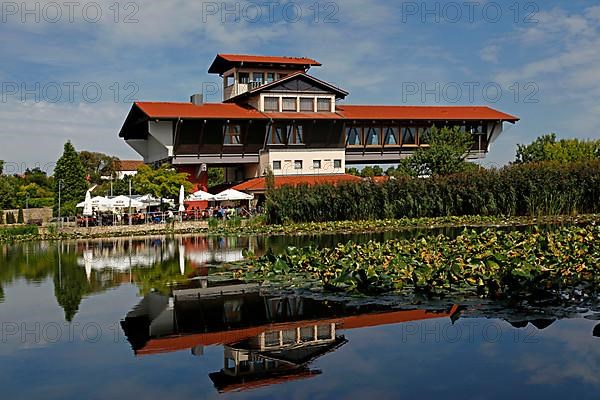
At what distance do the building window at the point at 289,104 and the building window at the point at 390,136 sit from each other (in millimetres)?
7166

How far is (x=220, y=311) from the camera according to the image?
1041 centimetres

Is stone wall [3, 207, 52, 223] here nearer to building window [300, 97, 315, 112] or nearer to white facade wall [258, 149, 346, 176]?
white facade wall [258, 149, 346, 176]

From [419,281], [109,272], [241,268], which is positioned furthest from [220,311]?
[109,272]

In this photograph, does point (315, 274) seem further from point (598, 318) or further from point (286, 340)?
point (598, 318)

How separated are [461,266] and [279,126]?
36606mm

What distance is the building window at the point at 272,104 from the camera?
152 feet

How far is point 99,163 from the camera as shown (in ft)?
271

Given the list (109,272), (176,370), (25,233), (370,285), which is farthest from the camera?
(25,233)

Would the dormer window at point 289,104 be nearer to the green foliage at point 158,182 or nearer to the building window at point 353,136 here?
the building window at point 353,136

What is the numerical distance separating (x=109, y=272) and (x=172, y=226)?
18849 millimetres

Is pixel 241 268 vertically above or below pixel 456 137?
below

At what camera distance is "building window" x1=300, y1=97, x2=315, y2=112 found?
47125mm

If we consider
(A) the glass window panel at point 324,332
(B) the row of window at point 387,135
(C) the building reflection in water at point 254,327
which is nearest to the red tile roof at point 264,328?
(C) the building reflection in water at point 254,327

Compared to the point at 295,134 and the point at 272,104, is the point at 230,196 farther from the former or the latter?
the point at 295,134
